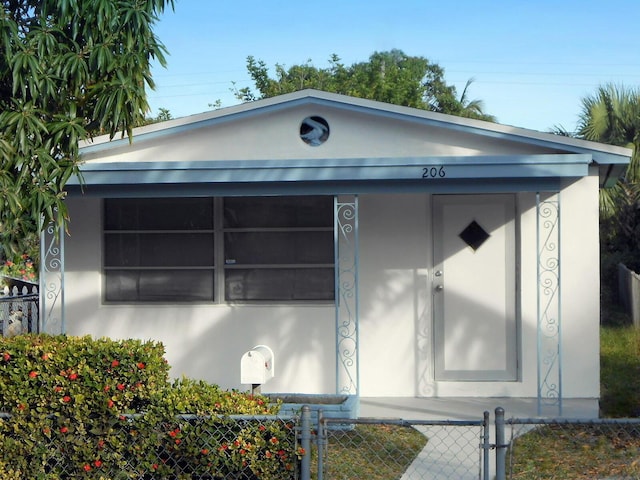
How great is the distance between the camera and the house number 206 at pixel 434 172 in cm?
936

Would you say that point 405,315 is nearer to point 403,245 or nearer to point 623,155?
point 403,245

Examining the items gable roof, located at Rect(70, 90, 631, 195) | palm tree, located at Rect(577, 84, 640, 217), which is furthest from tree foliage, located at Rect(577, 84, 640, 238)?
gable roof, located at Rect(70, 90, 631, 195)

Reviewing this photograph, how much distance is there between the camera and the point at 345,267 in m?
10.9

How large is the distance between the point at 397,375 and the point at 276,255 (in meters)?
1.97

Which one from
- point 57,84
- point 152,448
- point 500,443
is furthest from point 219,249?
point 500,443

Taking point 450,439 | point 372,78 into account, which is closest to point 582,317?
point 450,439

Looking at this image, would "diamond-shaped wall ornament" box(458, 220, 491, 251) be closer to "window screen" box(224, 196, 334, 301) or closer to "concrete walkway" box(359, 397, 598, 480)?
"window screen" box(224, 196, 334, 301)

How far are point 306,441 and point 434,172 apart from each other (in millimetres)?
4088

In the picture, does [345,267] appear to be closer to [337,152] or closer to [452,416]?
[337,152]

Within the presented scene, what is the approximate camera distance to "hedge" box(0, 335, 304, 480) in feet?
20.7

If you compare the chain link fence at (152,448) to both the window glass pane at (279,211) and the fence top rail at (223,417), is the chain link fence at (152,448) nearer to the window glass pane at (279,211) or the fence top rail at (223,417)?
A: the fence top rail at (223,417)

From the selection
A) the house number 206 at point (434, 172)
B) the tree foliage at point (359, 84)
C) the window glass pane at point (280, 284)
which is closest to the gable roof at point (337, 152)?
the house number 206 at point (434, 172)

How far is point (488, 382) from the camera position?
10781 mm

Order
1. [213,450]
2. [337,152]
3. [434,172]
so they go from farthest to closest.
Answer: [337,152] → [434,172] → [213,450]
